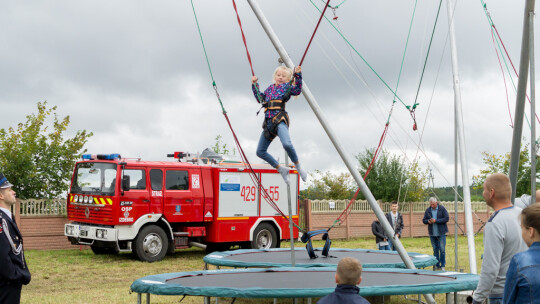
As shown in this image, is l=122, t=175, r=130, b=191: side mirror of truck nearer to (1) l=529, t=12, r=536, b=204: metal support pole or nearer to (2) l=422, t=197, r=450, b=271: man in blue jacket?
(2) l=422, t=197, r=450, b=271: man in blue jacket

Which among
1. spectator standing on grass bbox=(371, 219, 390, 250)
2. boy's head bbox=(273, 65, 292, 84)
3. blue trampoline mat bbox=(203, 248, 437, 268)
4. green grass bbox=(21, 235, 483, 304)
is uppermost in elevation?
boy's head bbox=(273, 65, 292, 84)

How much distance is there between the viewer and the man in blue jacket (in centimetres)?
1105

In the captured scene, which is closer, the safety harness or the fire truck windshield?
the safety harness

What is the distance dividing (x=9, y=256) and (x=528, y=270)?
3.08 m

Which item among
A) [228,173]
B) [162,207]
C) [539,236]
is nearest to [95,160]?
[162,207]

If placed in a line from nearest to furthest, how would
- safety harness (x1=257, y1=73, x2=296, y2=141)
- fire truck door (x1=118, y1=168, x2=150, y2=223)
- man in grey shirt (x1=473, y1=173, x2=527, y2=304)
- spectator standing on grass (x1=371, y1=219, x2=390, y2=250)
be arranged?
man in grey shirt (x1=473, y1=173, x2=527, y2=304)
safety harness (x1=257, y1=73, x2=296, y2=141)
spectator standing on grass (x1=371, y1=219, x2=390, y2=250)
fire truck door (x1=118, y1=168, x2=150, y2=223)

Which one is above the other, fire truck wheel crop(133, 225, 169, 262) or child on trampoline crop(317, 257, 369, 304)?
child on trampoline crop(317, 257, 369, 304)

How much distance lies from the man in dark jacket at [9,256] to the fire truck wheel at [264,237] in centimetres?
1071

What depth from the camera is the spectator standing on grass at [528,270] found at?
2.71 m

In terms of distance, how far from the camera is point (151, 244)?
12.8 m

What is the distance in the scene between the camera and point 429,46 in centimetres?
767

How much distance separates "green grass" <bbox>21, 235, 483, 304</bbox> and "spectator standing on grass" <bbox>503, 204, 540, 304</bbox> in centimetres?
594

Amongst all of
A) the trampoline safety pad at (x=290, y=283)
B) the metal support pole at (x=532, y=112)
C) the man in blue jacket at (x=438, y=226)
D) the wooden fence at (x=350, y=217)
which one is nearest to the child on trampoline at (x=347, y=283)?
the metal support pole at (x=532, y=112)

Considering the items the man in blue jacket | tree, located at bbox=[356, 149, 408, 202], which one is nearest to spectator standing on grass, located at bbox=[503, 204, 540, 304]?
the man in blue jacket
